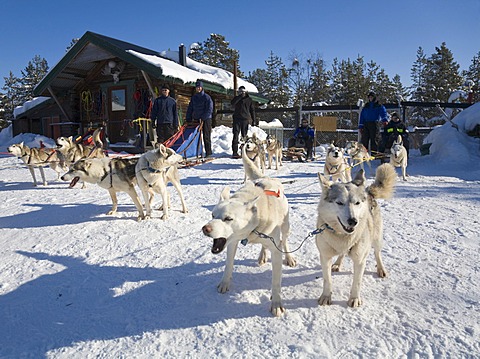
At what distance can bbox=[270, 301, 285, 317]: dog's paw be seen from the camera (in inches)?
79.0

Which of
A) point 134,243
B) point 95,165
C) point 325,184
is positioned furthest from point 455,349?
point 95,165

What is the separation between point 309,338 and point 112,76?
13966 millimetres

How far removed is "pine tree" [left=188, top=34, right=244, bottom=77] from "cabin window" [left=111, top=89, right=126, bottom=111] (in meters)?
A: 18.9

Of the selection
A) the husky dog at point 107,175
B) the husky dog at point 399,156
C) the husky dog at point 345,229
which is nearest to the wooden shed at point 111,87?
the husky dog at point 107,175

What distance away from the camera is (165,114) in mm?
7949

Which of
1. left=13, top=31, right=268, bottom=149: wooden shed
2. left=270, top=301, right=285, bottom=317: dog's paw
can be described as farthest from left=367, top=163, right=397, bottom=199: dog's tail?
left=13, top=31, right=268, bottom=149: wooden shed

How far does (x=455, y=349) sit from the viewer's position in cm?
166

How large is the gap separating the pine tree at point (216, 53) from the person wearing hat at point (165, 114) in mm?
24495

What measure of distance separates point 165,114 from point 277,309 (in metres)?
6.81

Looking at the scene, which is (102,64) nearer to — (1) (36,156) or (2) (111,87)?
(2) (111,87)

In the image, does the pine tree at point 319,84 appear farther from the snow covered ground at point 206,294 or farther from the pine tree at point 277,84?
the snow covered ground at point 206,294

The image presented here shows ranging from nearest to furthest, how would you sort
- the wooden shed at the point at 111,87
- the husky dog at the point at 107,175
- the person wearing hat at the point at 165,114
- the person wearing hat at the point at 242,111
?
the husky dog at the point at 107,175
the person wearing hat at the point at 165,114
the person wearing hat at the point at 242,111
the wooden shed at the point at 111,87

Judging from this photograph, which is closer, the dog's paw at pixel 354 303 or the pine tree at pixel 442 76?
the dog's paw at pixel 354 303

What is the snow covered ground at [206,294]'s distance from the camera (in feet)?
5.81
